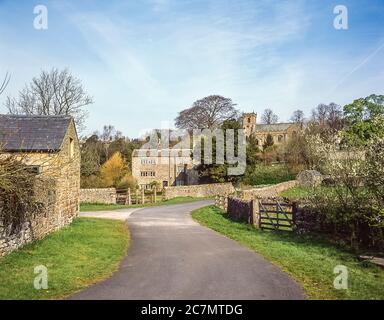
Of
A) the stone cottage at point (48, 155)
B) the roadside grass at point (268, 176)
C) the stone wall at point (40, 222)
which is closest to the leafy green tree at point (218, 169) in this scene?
the roadside grass at point (268, 176)

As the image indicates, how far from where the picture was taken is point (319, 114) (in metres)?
92.4

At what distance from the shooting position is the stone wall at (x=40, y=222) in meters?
11.4

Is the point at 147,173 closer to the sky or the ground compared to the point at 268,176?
closer to the sky

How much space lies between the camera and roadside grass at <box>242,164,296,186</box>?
51509 mm

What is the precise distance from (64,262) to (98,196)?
2676 cm

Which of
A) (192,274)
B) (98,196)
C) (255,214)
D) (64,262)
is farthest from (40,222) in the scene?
(98,196)

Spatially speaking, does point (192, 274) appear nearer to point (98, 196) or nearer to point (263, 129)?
point (98, 196)

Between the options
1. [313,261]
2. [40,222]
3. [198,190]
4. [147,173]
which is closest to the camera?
[313,261]

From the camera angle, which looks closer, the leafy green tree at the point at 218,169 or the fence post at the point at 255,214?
the fence post at the point at 255,214

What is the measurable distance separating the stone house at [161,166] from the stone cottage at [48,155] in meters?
41.0

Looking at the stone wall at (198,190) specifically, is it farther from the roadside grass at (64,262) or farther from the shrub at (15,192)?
the shrub at (15,192)

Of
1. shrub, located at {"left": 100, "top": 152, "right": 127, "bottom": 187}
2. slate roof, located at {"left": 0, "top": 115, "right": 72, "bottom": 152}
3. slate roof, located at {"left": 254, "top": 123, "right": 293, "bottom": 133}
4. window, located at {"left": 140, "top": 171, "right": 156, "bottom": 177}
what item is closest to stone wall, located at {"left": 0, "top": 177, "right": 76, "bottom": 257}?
slate roof, located at {"left": 0, "top": 115, "right": 72, "bottom": 152}

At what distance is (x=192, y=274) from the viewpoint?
990 centimetres
